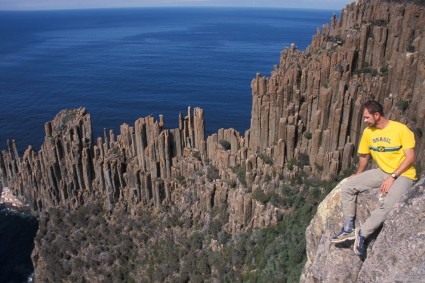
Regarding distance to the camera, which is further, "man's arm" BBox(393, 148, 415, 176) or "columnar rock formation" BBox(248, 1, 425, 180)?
"columnar rock formation" BBox(248, 1, 425, 180)

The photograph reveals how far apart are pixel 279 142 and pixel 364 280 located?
97.0ft

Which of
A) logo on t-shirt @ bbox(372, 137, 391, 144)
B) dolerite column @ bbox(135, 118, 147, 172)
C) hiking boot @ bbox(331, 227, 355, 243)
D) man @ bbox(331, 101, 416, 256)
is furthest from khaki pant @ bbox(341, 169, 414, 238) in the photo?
dolerite column @ bbox(135, 118, 147, 172)

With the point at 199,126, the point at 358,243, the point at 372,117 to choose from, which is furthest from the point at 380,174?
the point at 199,126

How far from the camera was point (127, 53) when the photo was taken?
624 ft

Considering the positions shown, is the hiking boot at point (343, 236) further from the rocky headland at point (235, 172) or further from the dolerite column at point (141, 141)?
the dolerite column at point (141, 141)

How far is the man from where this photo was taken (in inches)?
589

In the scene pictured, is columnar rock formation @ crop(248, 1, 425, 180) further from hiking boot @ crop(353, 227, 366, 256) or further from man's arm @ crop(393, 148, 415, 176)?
hiking boot @ crop(353, 227, 366, 256)

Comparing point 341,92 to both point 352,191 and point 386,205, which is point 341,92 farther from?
point 386,205

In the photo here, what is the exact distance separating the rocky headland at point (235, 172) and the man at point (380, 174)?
18944 millimetres

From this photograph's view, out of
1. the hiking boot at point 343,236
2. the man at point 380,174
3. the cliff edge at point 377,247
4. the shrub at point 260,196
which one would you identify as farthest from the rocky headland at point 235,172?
the man at point 380,174

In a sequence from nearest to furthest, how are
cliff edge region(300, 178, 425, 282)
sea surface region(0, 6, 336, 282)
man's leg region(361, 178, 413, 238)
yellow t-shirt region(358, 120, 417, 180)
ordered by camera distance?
cliff edge region(300, 178, 425, 282) → man's leg region(361, 178, 413, 238) → yellow t-shirt region(358, 120, 417, 180) → sea surface region(0, 6, 336, 282)

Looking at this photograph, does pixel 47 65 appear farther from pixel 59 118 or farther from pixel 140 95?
pixel 59 118


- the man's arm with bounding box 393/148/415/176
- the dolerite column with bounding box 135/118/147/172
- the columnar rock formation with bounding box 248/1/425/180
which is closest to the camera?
the man's arm with bounding box 393/148/415/176

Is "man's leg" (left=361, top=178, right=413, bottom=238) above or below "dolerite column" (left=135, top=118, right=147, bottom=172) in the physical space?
above
